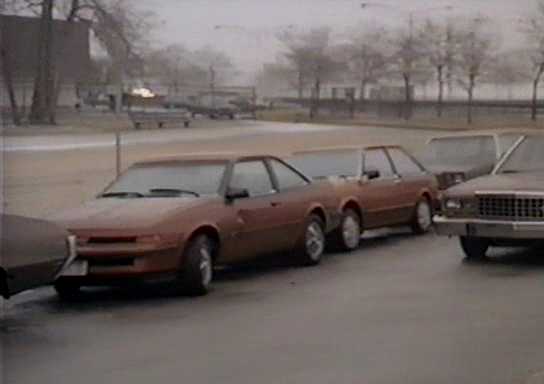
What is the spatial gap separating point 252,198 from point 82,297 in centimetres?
199

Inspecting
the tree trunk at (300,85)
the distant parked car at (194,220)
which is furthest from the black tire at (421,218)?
the tree trunk at (300,85)

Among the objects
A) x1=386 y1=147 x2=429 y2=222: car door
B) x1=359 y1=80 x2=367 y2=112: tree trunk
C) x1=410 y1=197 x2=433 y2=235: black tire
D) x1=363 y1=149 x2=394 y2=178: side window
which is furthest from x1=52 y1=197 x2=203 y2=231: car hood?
x1=359 y1=80 x2=367 y2=112: tree trunk

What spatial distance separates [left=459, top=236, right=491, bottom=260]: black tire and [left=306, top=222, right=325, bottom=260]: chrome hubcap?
1.50 m

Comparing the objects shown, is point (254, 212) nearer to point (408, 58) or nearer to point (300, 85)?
point (408, 58)

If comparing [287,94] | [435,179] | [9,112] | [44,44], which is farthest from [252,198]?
[287,94]

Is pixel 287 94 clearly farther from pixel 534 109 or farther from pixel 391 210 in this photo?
pixel 391 210

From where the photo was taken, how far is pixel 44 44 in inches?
721

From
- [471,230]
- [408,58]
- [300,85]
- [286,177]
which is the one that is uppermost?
[408,58]

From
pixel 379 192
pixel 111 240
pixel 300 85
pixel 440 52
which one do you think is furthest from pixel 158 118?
pixel 111 240

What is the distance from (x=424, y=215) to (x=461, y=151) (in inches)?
99.9

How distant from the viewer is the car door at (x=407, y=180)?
13.7m

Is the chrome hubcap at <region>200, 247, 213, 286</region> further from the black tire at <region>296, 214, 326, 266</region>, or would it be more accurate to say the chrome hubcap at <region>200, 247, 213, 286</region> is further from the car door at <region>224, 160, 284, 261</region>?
the black tire at <region>296, 214, 326, 266</region>

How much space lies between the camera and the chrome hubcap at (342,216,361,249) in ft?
40.6

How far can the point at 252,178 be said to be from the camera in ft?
35.7
